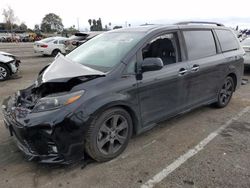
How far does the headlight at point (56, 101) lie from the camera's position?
269 centimetres

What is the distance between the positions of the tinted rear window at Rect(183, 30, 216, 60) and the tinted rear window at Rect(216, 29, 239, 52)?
0.32 meters

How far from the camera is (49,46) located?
1683 cm

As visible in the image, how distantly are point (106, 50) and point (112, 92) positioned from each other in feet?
3.13

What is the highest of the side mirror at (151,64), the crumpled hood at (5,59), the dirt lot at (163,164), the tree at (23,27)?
the tree at (23,27)

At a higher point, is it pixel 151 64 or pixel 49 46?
pixel 49 46

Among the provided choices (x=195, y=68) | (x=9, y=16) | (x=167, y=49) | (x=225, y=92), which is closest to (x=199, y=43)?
(x=195, y=68)

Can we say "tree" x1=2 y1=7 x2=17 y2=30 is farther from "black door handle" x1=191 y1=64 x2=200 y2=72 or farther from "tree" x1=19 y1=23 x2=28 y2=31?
"black door handle" x1=191 y1=64 x2=200 y2=72

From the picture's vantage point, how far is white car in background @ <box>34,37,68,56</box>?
1664 centimetres

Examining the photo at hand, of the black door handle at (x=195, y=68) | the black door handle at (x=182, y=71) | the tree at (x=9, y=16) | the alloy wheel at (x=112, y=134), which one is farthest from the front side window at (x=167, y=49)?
Answer: the tree at (x=9, y=16)

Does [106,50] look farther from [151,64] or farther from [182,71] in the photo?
[182,71]

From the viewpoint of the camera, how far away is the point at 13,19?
78.1 meters

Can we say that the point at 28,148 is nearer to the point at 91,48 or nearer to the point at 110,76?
the point at 110,76

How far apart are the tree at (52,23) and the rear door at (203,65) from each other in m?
101

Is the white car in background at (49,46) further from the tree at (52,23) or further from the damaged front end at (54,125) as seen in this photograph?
the tree at (52,23)
